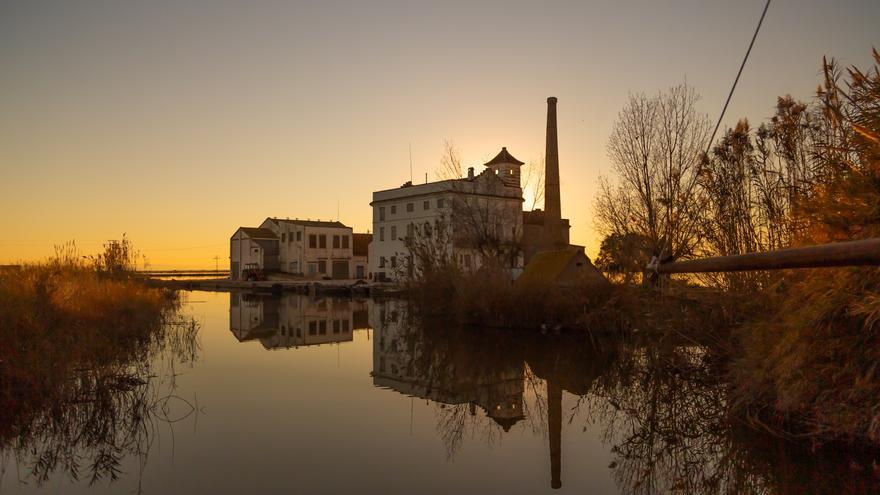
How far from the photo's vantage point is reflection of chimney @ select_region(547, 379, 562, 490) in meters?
6.30

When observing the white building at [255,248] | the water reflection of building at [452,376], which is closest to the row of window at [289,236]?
the white building at [255,248]

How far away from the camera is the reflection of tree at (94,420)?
6.25m

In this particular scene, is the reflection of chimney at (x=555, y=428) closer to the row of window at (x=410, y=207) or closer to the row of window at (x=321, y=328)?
the row of window at (x=321, y=328)

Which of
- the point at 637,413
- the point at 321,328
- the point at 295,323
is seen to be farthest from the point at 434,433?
the point at 295,323

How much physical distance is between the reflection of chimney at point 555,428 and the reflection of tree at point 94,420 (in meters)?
4.14

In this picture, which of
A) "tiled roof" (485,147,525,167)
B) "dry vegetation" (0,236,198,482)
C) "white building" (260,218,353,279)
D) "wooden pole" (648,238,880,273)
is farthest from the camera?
"white building" (260,218,353,279)

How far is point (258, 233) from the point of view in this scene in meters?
60.2

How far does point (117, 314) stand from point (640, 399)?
1282 centimetres

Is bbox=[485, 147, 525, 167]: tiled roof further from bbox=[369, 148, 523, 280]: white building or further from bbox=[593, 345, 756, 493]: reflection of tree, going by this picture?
bbox=[593, 345, 756, 493]: reflection of tree

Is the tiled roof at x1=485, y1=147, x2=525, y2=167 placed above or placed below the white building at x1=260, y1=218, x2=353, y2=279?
above

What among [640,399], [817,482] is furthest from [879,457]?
[640,399]

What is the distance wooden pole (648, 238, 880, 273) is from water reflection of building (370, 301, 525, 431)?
16.7ft

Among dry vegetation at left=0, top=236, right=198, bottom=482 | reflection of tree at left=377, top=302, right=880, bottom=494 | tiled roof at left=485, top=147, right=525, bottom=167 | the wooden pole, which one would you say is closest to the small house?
reflection of tree at left=377, top=302, right=880, bottom=494

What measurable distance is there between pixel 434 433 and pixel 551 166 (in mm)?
30458
